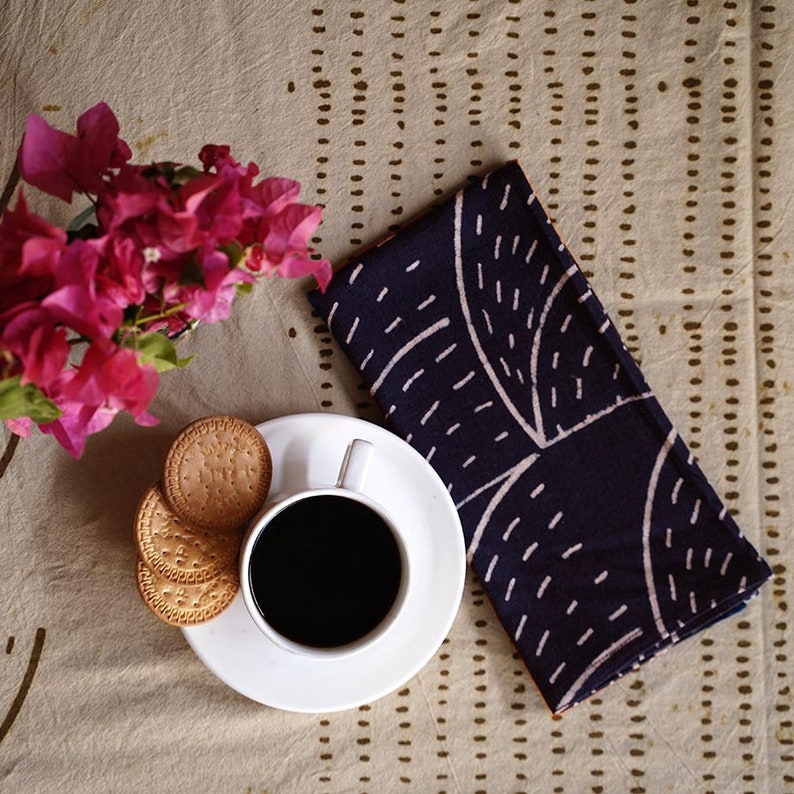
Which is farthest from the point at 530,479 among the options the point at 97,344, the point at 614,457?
the point at 97,344

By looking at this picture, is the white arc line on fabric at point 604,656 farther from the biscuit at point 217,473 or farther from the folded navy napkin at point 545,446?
the biscuit at point 217,473

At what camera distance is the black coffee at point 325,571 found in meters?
0.64

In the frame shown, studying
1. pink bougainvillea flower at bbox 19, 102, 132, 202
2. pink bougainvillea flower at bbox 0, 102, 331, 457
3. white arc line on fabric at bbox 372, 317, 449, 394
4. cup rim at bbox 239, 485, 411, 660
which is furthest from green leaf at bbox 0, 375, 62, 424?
white arc line on fabric at bbox 372, 317, 449, 394

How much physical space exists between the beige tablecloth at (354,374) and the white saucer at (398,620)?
66 mm

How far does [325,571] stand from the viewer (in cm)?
65

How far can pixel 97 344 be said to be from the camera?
1.29ft

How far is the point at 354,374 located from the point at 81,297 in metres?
0.36

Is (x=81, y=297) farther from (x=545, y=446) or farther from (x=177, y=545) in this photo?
(x=545, y=446)

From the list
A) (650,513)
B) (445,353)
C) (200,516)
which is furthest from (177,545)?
(650,513)

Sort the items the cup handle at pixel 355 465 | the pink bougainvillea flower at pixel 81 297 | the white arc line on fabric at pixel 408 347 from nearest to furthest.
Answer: the pink bougainvillea flower at pixel 81 297, the cup handle at pixel 355 465, the white arc line on fabric at pixel 408 347

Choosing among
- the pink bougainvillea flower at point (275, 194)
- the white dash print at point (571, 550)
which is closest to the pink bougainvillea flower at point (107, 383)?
the pink bougainvillea flower at point (275, 194)

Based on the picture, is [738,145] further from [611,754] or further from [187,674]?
[187,674]

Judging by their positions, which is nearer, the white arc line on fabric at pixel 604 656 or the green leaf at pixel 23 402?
the green leaf at pixel 23 402

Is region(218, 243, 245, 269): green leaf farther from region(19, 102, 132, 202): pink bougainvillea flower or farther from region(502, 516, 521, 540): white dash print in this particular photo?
region(502, 516, 521, 540): white dash print
